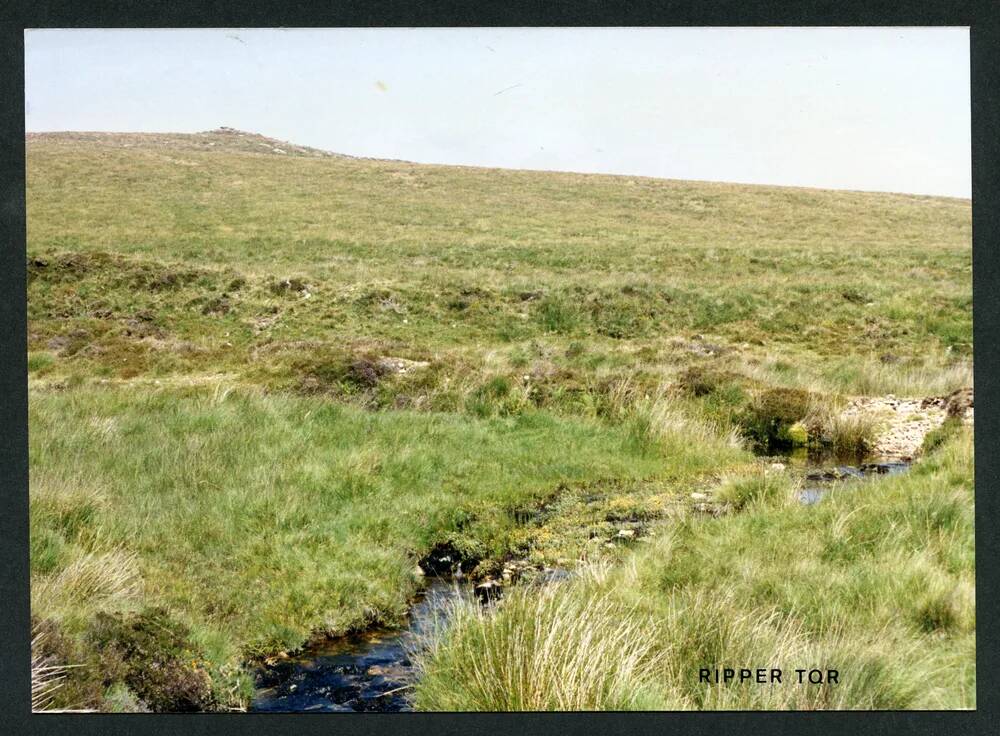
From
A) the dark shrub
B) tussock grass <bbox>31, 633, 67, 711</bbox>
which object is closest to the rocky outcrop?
the dark shrub

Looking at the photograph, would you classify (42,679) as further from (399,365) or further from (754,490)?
(754,490)

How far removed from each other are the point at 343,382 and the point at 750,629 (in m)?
5.87

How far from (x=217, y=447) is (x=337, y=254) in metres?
7.33

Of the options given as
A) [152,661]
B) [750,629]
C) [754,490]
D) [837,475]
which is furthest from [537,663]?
[837,475]

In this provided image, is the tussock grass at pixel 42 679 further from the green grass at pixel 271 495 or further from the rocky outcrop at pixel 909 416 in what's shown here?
the rocky outcrop at pixel 909 416

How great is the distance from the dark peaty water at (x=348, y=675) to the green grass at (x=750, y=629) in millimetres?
295

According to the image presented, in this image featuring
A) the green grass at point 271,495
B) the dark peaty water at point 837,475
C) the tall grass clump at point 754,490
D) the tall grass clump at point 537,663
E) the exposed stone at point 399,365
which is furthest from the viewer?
the exposed stone at point 399,365

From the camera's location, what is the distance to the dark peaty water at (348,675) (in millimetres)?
5457

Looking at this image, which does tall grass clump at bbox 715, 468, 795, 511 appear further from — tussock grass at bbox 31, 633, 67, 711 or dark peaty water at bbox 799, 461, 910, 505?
tussock grass at bbox 31, 633, 67, 711


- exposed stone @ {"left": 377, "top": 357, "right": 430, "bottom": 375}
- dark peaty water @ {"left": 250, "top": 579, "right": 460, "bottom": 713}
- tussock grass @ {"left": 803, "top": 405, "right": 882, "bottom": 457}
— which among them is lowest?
dark peaty water @ {"left": 250, "top": 579, "right": 460, "bottom": 713}

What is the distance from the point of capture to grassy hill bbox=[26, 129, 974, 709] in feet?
20.2

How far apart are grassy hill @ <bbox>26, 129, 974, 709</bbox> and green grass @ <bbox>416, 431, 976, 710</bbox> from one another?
0.09m


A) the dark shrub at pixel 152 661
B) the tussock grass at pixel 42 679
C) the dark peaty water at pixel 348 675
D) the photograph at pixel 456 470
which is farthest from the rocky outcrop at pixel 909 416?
the tussock grass at pixel 42 679

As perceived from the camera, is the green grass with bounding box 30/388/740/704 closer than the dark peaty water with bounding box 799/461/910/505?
Yes
